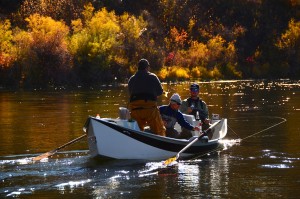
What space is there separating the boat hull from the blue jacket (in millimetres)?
679

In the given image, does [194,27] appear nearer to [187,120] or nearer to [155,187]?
[187,120]

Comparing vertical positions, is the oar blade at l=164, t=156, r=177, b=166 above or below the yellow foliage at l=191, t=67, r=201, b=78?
below

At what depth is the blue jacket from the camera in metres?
21.5

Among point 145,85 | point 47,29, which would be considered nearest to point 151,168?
point 145,85

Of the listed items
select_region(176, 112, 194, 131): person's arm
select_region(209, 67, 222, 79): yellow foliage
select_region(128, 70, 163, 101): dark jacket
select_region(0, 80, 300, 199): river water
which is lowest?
select_region(0, 80, 300, 199): river water

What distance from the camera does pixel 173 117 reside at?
21672mm

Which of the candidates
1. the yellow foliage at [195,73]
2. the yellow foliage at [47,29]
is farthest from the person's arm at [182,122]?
the yellow foliage at [195,73]

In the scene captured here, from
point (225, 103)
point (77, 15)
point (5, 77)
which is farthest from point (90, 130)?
point (77, 15)

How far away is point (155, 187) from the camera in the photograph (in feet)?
54.5

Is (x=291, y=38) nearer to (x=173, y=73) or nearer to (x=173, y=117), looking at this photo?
(x=173, y=73)

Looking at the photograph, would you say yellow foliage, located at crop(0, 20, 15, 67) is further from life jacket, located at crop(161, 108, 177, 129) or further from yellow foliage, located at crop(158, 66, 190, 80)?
life jacket, located at crop(161, 108, 177, 129)

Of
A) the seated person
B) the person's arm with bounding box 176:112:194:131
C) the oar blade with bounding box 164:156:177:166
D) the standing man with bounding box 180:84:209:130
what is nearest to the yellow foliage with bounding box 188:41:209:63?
the standing man with bounding box 180:84:209:130

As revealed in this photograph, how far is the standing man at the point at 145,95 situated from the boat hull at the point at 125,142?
1.85ft

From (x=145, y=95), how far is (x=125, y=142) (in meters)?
1.43
